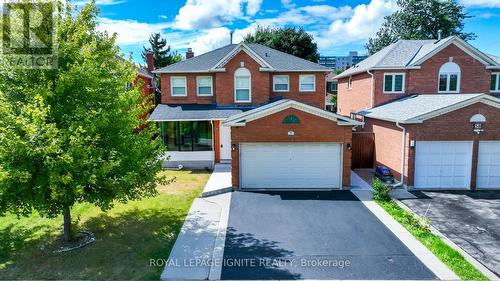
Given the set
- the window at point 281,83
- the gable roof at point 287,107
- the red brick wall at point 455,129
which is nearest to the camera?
the red brick wall at point 455,129

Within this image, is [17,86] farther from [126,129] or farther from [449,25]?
[449,25]

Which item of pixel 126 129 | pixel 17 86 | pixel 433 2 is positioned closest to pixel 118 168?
pixel 126 129

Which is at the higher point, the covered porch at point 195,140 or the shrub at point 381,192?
the covered porch at point 195,140

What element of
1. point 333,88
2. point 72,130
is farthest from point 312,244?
point 333,88

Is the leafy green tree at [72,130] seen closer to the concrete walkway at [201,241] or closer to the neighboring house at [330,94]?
the concrete walkway at [201,241]

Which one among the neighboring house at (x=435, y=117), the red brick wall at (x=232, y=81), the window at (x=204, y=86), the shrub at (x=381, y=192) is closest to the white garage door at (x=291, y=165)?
the shrub at (x=381, y=192)

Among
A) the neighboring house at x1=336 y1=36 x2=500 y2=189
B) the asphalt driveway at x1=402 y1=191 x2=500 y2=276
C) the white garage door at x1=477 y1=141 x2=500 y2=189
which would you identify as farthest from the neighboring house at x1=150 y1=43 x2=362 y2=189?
the white garage door at x1=477 y1=141 x2=500 y2=189
